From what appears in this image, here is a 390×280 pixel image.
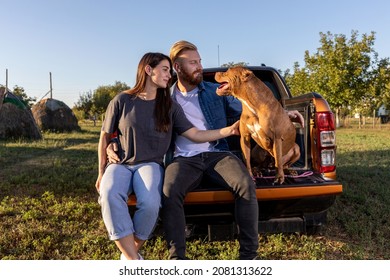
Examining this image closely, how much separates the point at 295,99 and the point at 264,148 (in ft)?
2.14

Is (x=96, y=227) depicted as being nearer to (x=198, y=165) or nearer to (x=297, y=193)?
(x=198, y=165)

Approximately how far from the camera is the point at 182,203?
268 cm

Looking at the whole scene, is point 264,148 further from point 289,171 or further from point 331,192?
point 331,192

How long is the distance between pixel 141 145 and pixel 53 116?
722 inches

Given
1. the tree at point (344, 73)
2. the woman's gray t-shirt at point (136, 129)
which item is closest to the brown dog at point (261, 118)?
the woman's gray t-shirt at point (136, 129)

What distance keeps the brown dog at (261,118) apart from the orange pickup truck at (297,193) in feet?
0.59

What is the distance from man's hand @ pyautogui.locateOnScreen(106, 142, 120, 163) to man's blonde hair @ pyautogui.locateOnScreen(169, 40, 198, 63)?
38.7 inches

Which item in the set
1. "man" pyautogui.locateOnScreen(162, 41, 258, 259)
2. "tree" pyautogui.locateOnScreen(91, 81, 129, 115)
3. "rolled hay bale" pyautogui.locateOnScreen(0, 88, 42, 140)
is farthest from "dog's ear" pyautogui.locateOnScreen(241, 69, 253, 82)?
"tree" pyautogui.locateOnScreen(91, 81, 129, 115)

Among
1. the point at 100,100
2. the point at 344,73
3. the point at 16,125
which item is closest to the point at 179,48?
the point at 16,125

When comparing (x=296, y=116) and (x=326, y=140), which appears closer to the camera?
(x=326, y=140)

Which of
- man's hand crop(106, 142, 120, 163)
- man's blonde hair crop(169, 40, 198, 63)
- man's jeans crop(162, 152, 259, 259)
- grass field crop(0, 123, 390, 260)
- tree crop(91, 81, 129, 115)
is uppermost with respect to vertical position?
tree crop(91, 81, 129, 115)

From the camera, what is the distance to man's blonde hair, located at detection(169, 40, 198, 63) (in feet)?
10.9

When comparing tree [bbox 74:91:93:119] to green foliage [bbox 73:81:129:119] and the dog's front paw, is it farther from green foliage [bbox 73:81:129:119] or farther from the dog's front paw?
the dog's front paw

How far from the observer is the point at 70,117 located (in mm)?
20578
